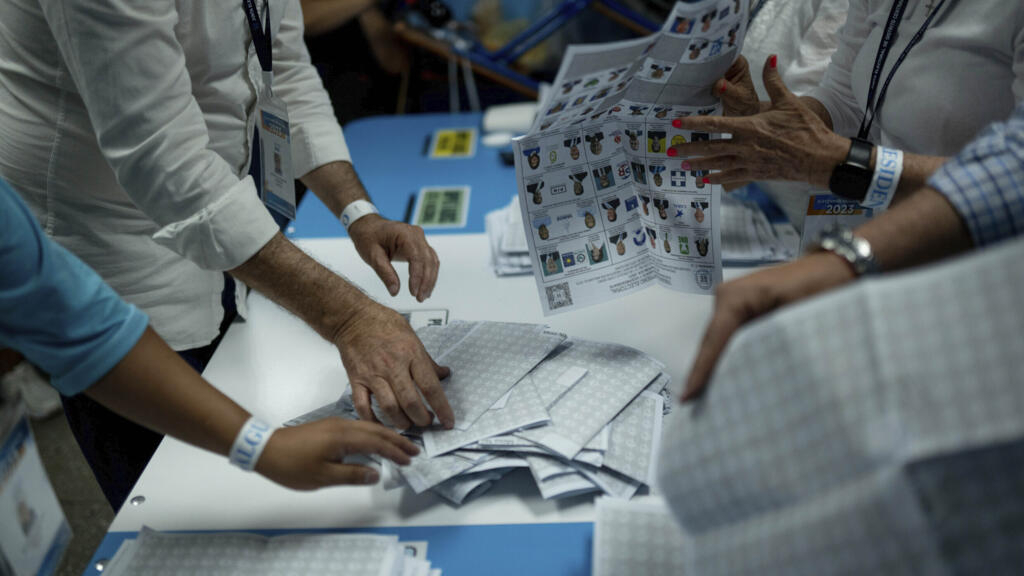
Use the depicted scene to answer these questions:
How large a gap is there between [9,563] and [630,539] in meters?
0.62

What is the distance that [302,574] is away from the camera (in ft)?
2.61

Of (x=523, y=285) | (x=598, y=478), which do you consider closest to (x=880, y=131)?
(x=523, y=285)

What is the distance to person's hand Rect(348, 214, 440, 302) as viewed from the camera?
1.22 m

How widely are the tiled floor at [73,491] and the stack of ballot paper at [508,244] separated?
117 centimetres

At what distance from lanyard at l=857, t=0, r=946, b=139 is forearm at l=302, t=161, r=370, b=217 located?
935 mm

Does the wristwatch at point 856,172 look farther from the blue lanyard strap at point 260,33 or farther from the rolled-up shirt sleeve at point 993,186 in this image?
the blue lanyard strap at point 260,33

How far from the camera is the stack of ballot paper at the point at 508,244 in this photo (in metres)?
1.47

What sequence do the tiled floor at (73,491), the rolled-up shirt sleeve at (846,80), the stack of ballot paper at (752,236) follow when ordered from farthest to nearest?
the tiled floor at (73,491) → the stack of ballot paper at (752,236) → the rolled-up shirt sleeve at (846,80)

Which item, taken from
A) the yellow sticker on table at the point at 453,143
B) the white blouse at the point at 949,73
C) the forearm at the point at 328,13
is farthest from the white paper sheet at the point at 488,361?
the forearm at the point at 328,13

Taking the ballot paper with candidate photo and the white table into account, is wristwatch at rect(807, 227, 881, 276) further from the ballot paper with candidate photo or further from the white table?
the ballot paper with candidate photo

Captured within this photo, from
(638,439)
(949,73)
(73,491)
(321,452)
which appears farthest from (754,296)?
(73,491)

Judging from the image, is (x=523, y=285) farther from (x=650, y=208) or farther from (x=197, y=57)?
(x=197, y=57)

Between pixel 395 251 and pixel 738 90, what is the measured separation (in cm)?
64

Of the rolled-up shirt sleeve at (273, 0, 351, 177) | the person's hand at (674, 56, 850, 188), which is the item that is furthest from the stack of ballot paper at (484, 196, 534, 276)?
the person's hand at (674, 56, 850, 188)
